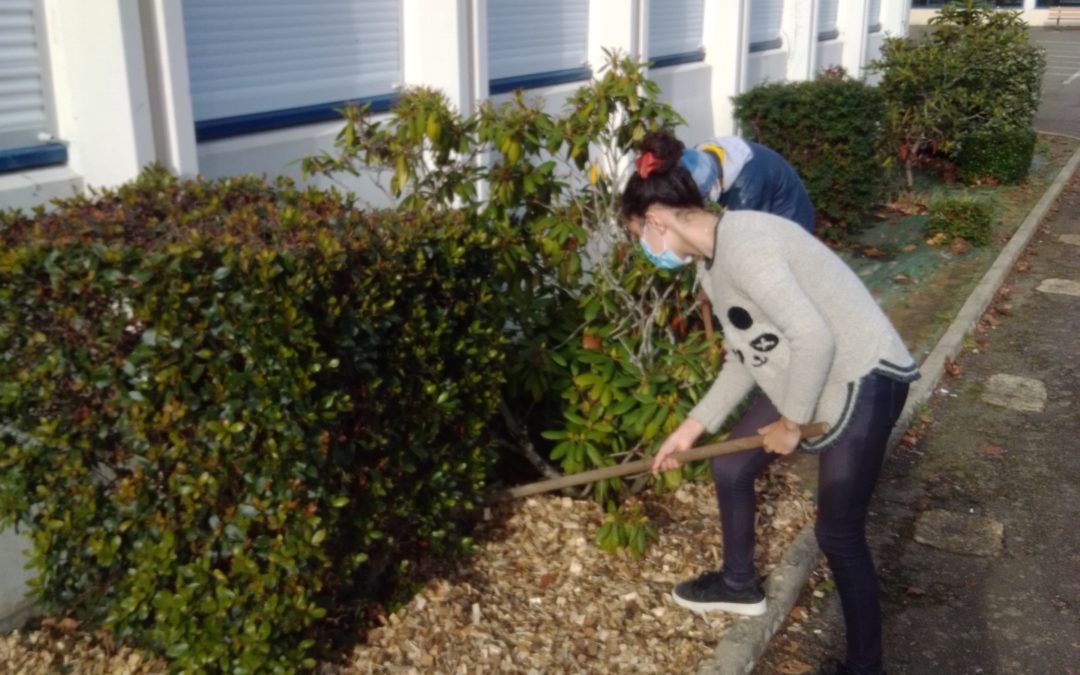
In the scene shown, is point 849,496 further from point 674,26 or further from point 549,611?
point 674,26

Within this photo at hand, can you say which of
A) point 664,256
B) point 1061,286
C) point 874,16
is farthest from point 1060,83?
point 664,256

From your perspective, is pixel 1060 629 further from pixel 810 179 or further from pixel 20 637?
pixel 810 179

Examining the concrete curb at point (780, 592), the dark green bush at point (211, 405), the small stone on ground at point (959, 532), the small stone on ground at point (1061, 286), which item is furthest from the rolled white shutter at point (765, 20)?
the dark green bush at point (211, 405)

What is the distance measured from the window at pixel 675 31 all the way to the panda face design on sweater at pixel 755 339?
6.05 m

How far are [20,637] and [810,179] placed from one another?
25.5 ft

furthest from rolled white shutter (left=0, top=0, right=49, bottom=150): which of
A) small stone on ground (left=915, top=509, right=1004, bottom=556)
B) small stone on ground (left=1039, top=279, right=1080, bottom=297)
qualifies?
small stone on ground (left=1039, top=279, right=1080, bottom=297)

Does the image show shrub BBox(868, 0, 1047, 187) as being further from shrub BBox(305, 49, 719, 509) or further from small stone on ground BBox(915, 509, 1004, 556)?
shrub BBox(305, 49, 719, 509)

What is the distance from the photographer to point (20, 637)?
380cm

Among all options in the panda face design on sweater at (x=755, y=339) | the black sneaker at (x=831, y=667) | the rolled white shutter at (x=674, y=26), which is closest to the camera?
the panda face design on sweater at (x=755, y=339)

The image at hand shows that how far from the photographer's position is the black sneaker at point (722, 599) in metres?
4.16

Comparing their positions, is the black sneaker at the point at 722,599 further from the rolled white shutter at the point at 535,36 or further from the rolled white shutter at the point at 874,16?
the rolled white shutter at the point at 874,16

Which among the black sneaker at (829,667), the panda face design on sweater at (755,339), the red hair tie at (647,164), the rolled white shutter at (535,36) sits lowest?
the black sneaker at (829,667)

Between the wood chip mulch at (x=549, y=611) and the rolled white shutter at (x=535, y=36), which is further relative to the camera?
the rolled white shutter at (x=535, y=36)

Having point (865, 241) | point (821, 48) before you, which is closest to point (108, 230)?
point (865, 241)
